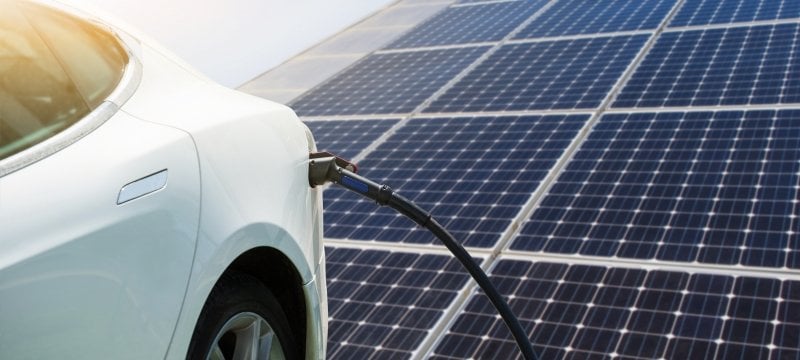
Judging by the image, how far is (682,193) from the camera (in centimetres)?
705

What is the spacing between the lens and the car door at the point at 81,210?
2.52 metres

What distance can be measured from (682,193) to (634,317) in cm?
177

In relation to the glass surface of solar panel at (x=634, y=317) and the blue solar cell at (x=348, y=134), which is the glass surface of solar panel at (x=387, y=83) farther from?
the glass surface of solar panel at (x=634, y=317)

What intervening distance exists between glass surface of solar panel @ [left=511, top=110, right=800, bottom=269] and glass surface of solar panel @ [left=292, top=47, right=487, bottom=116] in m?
2.74

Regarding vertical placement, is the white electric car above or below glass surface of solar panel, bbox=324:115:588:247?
Answer: above

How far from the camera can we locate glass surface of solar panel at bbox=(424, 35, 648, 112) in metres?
9.70

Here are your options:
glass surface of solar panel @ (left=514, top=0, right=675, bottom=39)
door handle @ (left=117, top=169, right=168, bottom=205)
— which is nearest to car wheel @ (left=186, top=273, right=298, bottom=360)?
door handle @ (left=117, top=169, right=168, bottom=205)

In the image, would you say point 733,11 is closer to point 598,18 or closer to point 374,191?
point 598,18

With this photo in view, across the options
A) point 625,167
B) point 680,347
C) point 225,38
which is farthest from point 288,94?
point 680,347

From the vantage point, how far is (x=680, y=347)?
5.16 metres

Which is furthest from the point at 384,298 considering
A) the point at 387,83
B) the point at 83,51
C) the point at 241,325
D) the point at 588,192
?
the point at 387,83

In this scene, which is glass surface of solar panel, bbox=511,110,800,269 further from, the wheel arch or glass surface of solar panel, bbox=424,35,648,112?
the wheel arch

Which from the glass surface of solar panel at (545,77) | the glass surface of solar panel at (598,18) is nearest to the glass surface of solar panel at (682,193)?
the glass surface of solar panel at (545,77)

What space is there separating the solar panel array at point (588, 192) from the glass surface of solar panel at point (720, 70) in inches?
1.2
